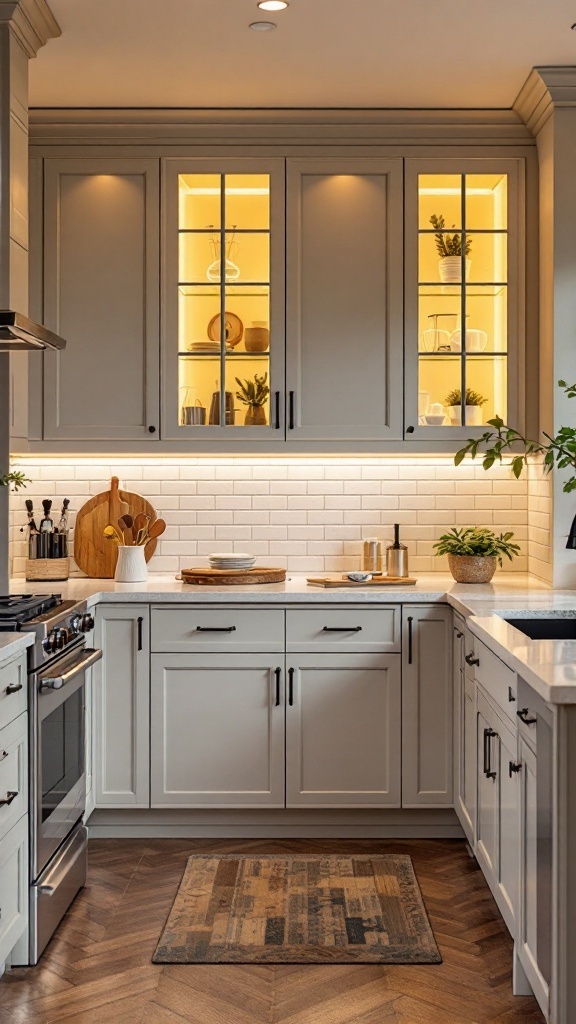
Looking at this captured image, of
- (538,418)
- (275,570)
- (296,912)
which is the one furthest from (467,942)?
(538,418)

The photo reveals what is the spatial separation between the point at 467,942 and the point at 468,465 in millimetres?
2273

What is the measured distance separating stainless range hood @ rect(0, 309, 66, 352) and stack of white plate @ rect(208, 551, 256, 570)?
1.33 meters

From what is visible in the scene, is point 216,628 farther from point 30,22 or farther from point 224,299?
point 30,22

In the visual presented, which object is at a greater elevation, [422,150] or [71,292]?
[422,150]

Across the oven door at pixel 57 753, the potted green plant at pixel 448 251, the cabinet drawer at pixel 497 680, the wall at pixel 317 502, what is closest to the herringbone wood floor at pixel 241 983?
the oven door at pixel 57 753

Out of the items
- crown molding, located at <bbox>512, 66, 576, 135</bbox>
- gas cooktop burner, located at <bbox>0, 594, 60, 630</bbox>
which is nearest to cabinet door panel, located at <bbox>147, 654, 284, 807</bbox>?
gas cooktop burner, located at <bbox>0, 594, 60, 630</bbox>

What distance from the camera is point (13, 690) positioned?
2.91m

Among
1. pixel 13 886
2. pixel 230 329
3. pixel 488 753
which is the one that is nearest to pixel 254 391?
pixel 230 329

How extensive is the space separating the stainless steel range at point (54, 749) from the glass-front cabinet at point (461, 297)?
1.83 m

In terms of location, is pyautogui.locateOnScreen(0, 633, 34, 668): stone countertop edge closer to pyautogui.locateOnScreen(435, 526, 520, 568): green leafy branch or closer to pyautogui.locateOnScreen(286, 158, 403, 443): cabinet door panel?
pyautogui.locateOnScreen(286, 158, 403, 443): cabinet door panel

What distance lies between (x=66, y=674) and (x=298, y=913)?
109 cm

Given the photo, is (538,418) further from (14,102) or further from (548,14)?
(14,102)

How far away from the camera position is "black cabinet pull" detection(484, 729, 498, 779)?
320cm

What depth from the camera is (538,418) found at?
14.9ft
